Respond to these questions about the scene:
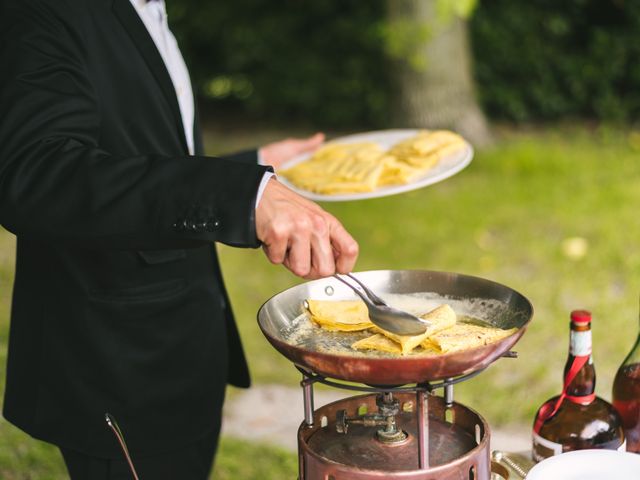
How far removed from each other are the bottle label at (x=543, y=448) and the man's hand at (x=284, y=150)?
49.4 inches

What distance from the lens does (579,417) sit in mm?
1702

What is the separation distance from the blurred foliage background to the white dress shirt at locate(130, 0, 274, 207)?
206 inches

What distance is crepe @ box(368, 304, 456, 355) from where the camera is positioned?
4.81ft

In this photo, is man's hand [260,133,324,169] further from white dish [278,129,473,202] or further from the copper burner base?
the copper burner base

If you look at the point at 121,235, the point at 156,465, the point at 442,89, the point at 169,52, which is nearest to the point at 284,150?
the point at 169,52

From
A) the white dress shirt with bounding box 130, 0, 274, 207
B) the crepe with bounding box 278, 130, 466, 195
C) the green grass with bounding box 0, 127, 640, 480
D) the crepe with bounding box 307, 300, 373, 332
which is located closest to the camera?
the crepe with bounding box 307, 300, 373, 332

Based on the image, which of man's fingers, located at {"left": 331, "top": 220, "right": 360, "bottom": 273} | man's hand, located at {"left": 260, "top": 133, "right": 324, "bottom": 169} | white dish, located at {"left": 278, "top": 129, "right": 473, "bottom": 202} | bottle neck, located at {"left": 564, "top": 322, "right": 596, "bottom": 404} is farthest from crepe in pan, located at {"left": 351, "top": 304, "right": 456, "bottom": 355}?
man's hand, located at {"left": 260, "top": 133, "right": 324, "bottom": 169}

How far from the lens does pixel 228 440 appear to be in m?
3.57

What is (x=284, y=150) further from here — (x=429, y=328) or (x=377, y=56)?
(x=377, y=56)

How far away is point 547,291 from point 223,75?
5.27 metres

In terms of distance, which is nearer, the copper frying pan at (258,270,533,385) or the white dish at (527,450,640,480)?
the copper frying pan at (258,270,533,385)

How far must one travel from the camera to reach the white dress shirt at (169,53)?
2.05 m

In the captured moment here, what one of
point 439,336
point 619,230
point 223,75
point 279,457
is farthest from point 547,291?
point 223,75

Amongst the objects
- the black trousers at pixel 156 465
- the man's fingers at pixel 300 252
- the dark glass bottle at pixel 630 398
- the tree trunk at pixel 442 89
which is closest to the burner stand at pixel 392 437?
the man's fingers at pixel 300 252
